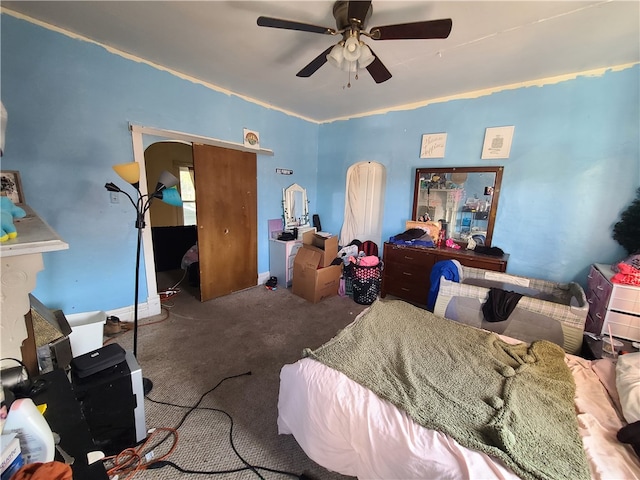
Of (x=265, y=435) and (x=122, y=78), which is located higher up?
(x=122, y=78)

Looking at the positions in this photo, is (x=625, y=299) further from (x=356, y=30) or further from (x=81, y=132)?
(x=81, y=132)

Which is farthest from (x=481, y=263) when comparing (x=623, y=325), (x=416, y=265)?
(x=623, y=325)

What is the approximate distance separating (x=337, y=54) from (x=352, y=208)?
2.58m

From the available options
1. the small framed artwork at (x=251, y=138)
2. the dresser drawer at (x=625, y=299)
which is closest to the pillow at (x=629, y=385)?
the dresser drawer at (x=625, y=299)

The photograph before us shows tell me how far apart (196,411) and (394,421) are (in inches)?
51.6

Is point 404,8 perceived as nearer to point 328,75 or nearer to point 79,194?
point 328,75

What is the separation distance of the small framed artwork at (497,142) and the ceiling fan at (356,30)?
181 centimetres

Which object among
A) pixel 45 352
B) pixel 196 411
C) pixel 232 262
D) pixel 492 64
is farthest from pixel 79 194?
pixel 492 64

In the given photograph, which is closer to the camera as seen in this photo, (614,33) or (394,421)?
(394,421)

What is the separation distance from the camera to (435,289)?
2.37 meters

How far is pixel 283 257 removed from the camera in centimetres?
362

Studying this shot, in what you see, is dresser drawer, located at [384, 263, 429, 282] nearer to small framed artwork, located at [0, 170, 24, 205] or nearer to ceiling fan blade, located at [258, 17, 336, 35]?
ceiling fan blade, located at [258, 17, 336, 35]

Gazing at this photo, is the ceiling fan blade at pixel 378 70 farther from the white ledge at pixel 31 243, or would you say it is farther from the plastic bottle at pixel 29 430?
the plastic bottle at pixel 29 430

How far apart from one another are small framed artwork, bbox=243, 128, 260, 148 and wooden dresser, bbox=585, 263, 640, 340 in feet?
12.6
